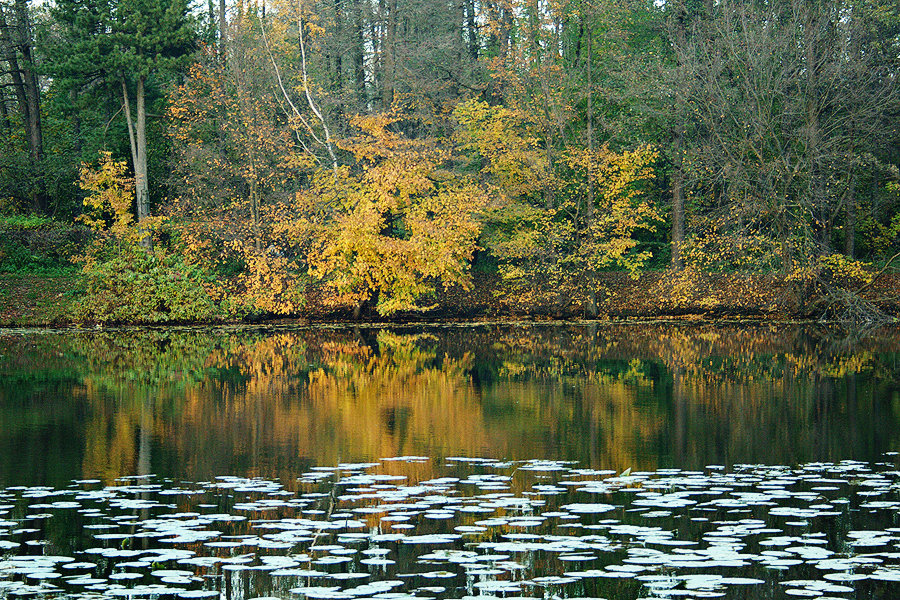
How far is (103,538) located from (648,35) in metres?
40.7

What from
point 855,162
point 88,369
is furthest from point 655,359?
point 855,162

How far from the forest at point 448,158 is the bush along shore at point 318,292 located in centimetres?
13

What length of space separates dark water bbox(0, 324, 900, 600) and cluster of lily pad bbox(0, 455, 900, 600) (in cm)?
3

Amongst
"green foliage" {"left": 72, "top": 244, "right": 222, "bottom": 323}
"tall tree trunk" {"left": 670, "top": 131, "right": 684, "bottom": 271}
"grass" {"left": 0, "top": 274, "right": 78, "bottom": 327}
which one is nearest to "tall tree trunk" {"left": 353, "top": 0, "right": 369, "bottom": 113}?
"green foliage" {"left": 72, "top": 244, "right": 222, "bottom": 323}

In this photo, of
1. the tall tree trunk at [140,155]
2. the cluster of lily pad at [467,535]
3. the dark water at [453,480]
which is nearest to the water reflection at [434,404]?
the dark water at [453,480]

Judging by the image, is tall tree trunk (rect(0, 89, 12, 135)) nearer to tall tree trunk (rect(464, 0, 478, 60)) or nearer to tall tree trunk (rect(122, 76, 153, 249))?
tall tree trunk (rect(122, 76, 153, 249))

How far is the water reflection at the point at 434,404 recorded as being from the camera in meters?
12.2

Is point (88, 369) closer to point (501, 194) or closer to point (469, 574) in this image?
point (469, 574)

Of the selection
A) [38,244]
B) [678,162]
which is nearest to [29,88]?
[38,244]

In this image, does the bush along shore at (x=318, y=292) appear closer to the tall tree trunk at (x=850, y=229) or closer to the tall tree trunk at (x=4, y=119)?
the tall tree trunk at (x=850, y=229)

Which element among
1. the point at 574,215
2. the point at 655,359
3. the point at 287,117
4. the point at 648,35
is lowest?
the point at 655,359

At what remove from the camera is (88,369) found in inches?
864

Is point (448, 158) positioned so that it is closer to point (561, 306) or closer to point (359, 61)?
point (561, 306)

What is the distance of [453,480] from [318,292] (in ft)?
98.0
